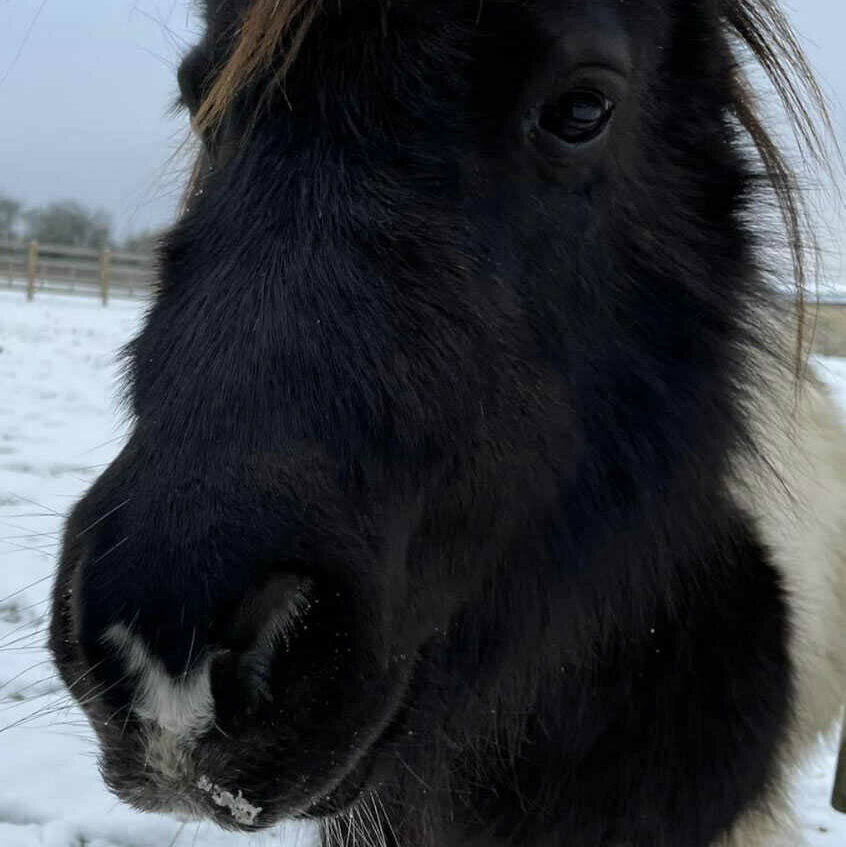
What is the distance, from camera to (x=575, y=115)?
1412 millimetres

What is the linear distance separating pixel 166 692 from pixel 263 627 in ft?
0.41

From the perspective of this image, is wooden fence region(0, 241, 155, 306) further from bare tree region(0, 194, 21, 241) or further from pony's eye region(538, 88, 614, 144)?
pony's eye region(538, 88, 614, 144)

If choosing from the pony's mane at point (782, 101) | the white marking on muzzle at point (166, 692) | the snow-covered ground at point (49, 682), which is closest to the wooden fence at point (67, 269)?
the snow-covered ground at point (49, 682)

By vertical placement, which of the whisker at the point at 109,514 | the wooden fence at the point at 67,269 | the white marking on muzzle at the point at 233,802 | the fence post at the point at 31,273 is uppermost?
the whisker at the point at 109,514

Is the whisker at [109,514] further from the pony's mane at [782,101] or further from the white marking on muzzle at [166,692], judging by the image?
the pony's mane at [782,101]

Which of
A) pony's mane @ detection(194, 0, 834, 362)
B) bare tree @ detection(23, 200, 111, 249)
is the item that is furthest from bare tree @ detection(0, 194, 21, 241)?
pony's mane @ detection(194, 0, 834, 362)

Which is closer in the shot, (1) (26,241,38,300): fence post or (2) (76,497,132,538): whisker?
(2) (76,497,132,538): whisker

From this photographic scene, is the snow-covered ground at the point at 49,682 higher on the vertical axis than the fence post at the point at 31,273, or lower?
higher

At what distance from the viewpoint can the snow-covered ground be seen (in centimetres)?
235

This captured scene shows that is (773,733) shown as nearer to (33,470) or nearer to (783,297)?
(783,297)

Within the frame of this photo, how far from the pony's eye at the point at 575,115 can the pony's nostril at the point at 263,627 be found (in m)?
0.75

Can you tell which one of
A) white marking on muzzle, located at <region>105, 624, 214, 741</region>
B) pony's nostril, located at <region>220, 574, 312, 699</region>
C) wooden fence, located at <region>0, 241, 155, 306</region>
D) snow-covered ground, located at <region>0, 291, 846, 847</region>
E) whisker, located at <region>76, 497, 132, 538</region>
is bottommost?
wooden fence, located at <region>0, 241, 155, 306</region>

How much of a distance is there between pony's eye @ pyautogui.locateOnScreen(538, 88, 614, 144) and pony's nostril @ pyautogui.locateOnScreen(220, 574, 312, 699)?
753 mm

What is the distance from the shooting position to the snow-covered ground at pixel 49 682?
2.35m
